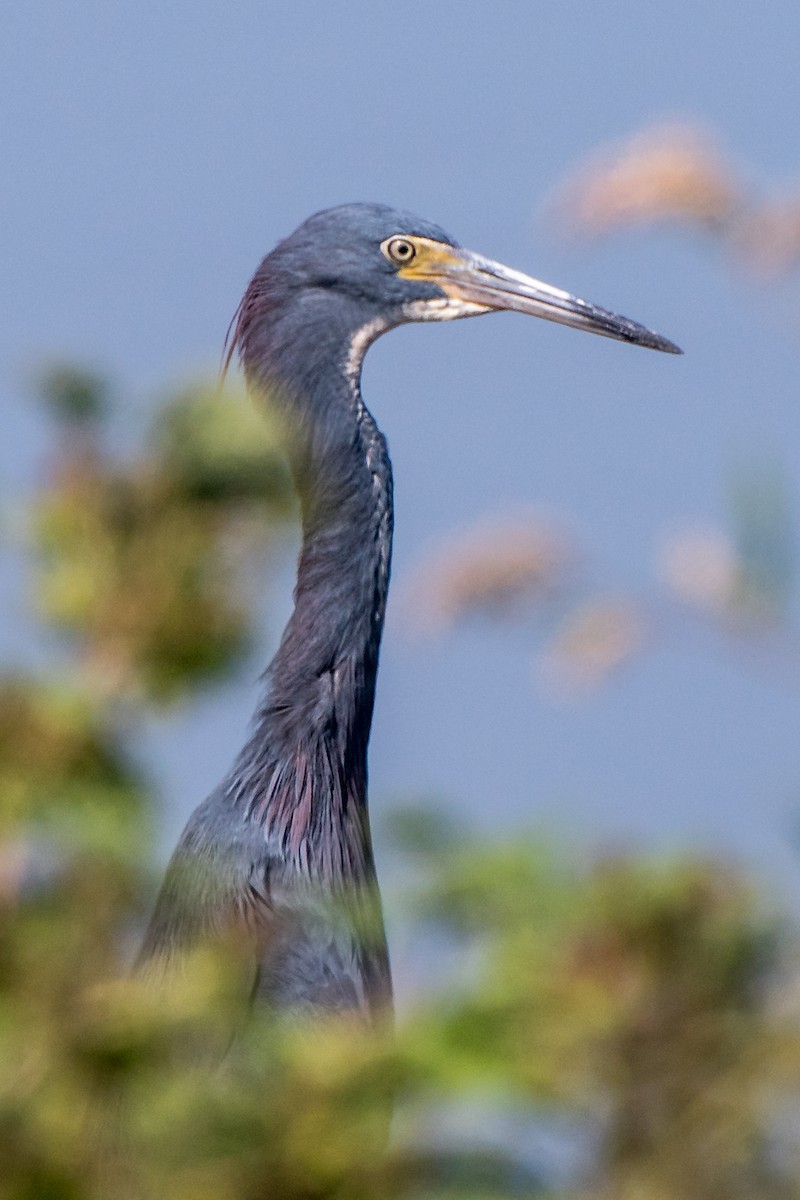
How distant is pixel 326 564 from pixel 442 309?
532 mm

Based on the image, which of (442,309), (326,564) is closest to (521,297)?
(442,309)

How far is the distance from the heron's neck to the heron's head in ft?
0.25

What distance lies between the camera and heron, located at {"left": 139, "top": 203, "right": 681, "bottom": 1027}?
1872mm

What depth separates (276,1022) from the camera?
47cm

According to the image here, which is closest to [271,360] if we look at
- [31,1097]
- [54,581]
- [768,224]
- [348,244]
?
[348,244]

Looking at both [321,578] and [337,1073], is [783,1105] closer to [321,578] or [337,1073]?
[337,1073]

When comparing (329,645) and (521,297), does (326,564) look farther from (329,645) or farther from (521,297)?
(521,297)

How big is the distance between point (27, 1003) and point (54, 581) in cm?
14

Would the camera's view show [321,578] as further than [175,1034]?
Yes

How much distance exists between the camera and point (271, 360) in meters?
2.30

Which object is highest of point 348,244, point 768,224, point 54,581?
point 768,224

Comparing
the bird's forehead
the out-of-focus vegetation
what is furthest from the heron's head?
the out-of-focus vegetation

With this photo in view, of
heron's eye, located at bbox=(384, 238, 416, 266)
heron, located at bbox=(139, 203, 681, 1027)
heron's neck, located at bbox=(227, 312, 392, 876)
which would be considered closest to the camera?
heron, located at bbox=(139, 203, 681, 1027)

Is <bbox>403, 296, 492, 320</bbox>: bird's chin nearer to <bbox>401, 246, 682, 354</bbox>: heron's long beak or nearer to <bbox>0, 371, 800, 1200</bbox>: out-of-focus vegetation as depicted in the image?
<bbox>401, 246, 682, 354</bbox>: heron's long beak
